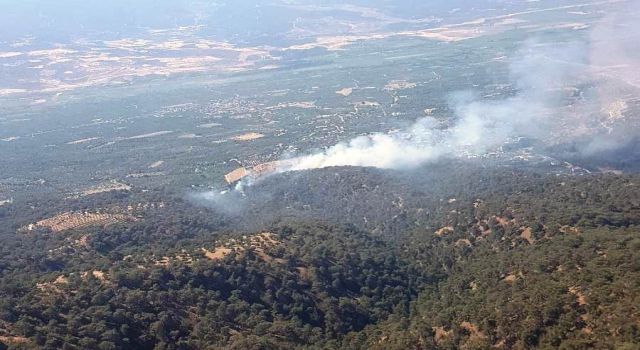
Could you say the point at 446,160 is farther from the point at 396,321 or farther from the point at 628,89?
the point at 628,89

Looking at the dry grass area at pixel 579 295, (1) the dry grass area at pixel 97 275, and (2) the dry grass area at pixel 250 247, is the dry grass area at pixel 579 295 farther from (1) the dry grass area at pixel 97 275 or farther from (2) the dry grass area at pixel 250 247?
(1) the dry grass area at pixel 97 275

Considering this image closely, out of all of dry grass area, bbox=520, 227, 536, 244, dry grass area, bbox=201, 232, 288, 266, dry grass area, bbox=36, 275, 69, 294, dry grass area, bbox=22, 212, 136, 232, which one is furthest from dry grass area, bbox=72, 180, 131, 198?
dry grass area, bbox=520, 227, 536, 244

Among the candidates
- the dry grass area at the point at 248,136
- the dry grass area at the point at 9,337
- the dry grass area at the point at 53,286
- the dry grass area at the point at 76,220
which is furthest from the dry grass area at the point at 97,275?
the dry grass area at the point at 248,136

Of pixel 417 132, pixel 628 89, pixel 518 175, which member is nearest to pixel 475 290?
pixel 518 175

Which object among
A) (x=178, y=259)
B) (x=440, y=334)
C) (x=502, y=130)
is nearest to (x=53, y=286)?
(x=178, y=259)

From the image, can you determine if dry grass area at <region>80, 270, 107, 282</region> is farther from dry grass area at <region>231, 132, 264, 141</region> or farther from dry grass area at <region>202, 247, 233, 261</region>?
dry grass area at <region>231, 132, 264, 141</region>

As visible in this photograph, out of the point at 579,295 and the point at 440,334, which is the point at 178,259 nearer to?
the point at 440,334
